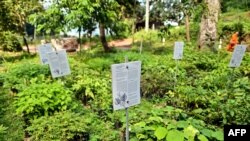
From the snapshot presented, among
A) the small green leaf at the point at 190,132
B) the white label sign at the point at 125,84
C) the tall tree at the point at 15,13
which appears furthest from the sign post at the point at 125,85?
the tall tree at the point at 15,13

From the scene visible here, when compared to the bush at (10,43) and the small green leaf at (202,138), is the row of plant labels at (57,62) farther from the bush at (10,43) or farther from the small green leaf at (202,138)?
the bush at (10,43)

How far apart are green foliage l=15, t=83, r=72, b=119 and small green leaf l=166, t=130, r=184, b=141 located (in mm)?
2506

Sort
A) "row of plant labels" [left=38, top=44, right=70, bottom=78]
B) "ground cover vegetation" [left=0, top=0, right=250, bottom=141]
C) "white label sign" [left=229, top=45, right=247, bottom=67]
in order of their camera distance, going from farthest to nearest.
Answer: "white label sign" [left=229, top=45, right=247, bottom=67], "row of plant labels" [left=38, top=44, right=70, bottom=78], "ground cover vegetation" [left=0, top=0, right=250, bottom=141]

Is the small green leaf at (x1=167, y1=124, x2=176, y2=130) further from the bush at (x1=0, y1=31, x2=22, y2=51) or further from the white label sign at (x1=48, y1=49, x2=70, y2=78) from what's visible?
the bush at (x1=0, y1=31, x2=22, y2=51)

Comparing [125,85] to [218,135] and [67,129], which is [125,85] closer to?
[218,135]

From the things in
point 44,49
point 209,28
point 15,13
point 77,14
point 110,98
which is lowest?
point 110,98

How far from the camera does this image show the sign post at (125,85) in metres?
3.60

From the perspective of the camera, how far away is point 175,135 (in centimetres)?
362

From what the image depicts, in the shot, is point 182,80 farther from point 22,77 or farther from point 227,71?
point 22,77

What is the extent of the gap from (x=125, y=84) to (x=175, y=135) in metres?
0.82

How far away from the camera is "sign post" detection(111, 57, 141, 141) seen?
3602 mm

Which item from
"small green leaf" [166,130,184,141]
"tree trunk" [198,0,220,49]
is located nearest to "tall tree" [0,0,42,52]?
"tree trunk" [198,0,220,49]

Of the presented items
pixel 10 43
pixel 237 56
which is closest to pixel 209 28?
pixel 237 56

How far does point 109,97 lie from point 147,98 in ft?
3.98
